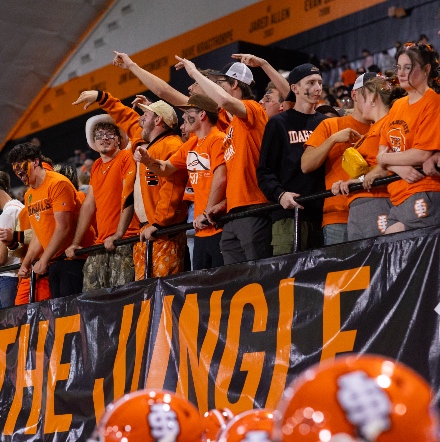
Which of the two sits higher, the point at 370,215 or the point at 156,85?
the point at 156,85

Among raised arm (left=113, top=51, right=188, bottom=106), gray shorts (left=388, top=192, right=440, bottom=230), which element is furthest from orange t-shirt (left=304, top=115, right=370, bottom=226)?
raised arm (left=113, top=51, right=188, bottom=106)

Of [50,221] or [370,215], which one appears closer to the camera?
[370,215]

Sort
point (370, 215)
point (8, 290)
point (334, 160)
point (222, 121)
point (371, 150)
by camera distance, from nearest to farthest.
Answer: point (370, 215), point (371, 150), point (334, 160), point (222, 121), point (8, 290)

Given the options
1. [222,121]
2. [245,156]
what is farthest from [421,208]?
[222,121]

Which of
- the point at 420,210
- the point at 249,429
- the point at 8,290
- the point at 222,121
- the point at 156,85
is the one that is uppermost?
the point at 156,85

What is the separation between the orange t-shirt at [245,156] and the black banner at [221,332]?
0.47m

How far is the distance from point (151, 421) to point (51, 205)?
16.8 ft

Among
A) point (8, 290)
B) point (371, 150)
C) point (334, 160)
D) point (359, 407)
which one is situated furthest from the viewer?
point (8, 290)

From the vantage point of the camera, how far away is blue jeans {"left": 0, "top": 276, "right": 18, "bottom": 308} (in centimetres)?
822

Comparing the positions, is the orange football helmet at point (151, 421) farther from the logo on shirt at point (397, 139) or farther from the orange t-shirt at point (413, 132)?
the logo on shirt at point (397, 139)

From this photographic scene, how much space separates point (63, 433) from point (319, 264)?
2.64 m

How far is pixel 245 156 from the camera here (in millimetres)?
5664

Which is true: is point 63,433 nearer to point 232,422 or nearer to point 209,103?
point 209,103

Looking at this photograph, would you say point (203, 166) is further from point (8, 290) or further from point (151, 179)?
point (8, 290)
